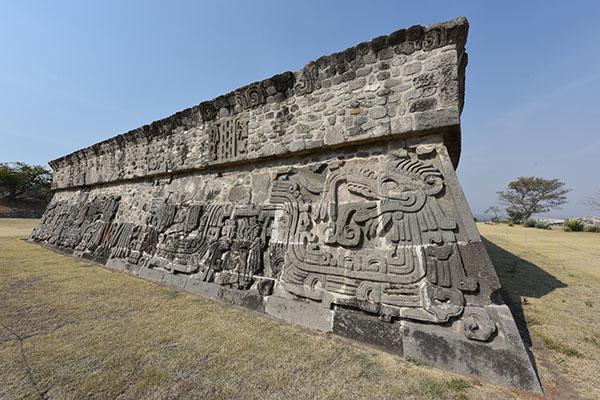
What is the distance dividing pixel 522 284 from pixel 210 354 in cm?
529

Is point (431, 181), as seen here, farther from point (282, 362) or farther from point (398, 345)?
point (282, 362)

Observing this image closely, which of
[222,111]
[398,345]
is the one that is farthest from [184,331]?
[222,111]

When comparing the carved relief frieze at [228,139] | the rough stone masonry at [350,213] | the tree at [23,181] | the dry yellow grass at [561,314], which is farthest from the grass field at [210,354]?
the tree at [23,181]

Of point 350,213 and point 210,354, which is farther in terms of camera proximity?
point 350,213

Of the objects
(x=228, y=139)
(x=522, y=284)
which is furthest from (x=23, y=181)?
(x=522, y=284)

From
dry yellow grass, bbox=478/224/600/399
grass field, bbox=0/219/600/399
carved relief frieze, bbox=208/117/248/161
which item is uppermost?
carved relief frieze, bbox=208/117/248/161

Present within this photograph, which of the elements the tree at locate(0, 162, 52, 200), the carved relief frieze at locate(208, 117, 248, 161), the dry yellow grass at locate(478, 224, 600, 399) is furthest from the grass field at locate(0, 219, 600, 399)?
the tree at locate(0, 162, 52, 200)

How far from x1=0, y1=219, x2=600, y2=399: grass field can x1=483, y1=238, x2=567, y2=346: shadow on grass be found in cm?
6

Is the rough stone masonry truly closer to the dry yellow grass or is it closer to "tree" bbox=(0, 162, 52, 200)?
the dry yellow grass

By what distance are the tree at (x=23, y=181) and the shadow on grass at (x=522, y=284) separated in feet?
133

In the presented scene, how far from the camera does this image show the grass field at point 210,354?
6.16 ft

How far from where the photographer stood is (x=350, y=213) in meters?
3.35

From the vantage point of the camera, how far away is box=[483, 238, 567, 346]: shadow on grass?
309cm

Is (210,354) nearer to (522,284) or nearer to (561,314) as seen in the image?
(561,314)
